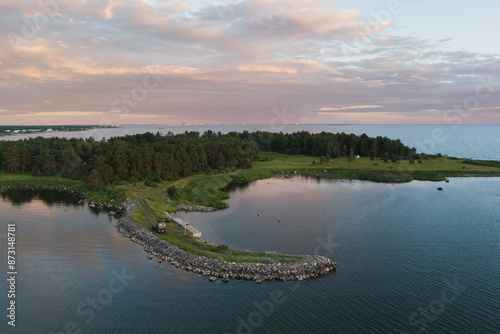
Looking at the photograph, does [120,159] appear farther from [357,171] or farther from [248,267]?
[357,171]

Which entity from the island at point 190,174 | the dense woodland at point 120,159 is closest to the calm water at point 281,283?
the island at point 190,174

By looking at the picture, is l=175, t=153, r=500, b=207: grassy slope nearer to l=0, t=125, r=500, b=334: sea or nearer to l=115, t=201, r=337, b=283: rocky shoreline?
l=0, t=125, r=500, b=334: sea

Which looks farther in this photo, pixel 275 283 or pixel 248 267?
pixel 248 267

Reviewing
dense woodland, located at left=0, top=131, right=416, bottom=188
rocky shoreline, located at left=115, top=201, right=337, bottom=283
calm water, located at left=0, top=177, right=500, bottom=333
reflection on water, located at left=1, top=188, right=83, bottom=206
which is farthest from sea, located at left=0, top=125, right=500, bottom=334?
dense woodland, located at left=0, top=131, right=416, bottom=188

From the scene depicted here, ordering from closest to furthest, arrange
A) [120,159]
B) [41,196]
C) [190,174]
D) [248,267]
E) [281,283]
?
[281,283] → [248,267] → [41,196] → [120,159] → [190,174]

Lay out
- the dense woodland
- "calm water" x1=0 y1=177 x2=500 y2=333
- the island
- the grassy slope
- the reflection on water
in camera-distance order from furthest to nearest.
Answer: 1. the grassy slope
2. the dense woodland
3. the reflection on water
4. the island
5. "calm water" x1=0 y1=177 x2=500 y2=333

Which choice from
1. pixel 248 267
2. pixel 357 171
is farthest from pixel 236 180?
pixel 248 267

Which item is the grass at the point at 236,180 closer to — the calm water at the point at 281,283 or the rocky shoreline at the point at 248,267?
the rocky shoreline at the point at 248,267
